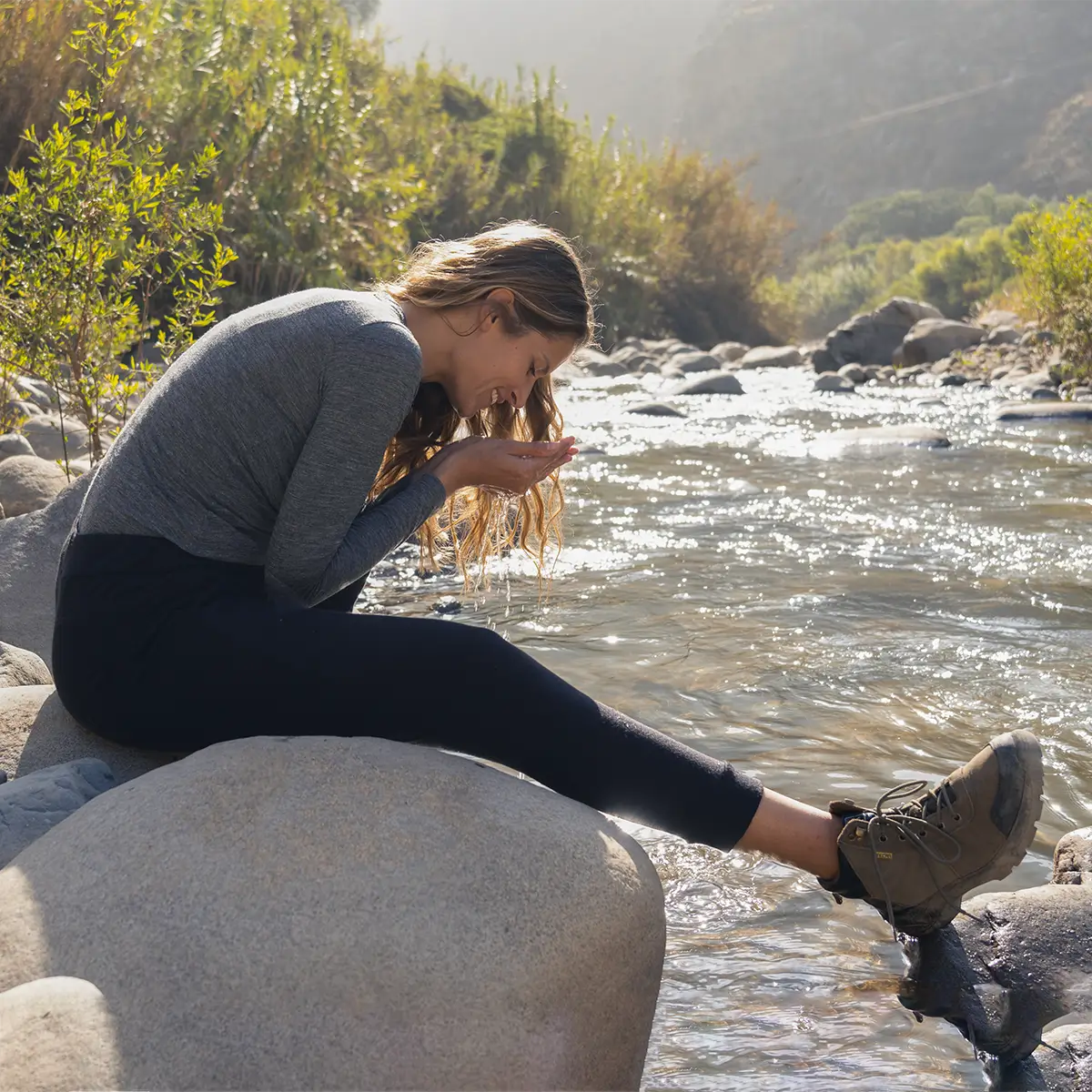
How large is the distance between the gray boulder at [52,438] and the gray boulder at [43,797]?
4.55m

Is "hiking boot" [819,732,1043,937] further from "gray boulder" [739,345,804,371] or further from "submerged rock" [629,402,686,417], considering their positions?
"gray boulder" [739,345,804,371]

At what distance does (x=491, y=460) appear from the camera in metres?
2.78

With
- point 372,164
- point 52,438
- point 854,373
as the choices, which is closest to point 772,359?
point 854,373

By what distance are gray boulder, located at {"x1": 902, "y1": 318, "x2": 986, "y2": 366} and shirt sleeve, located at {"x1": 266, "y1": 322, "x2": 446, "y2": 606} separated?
53.1ft

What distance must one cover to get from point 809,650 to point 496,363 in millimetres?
2357

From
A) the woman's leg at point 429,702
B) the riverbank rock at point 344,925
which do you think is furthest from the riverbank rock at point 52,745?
the riverbank rock at point 344,925

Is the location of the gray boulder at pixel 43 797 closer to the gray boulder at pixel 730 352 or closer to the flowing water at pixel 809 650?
the flowing water at pixel 809 650

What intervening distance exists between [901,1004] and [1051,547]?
435cm

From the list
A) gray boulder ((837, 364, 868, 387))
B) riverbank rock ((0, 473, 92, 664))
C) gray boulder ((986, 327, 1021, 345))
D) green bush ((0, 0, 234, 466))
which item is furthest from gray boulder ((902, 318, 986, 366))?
riverbank rock ((0, 473, 92, 664))

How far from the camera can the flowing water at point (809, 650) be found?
2434 millimetres

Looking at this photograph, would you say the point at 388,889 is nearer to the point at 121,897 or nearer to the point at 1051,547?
the point at 121,897

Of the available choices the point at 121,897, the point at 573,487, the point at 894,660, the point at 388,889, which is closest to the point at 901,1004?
the point at 388,889

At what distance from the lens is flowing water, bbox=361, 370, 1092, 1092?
2.43m

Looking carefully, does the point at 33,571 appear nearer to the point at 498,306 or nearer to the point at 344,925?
the point at 498,306
